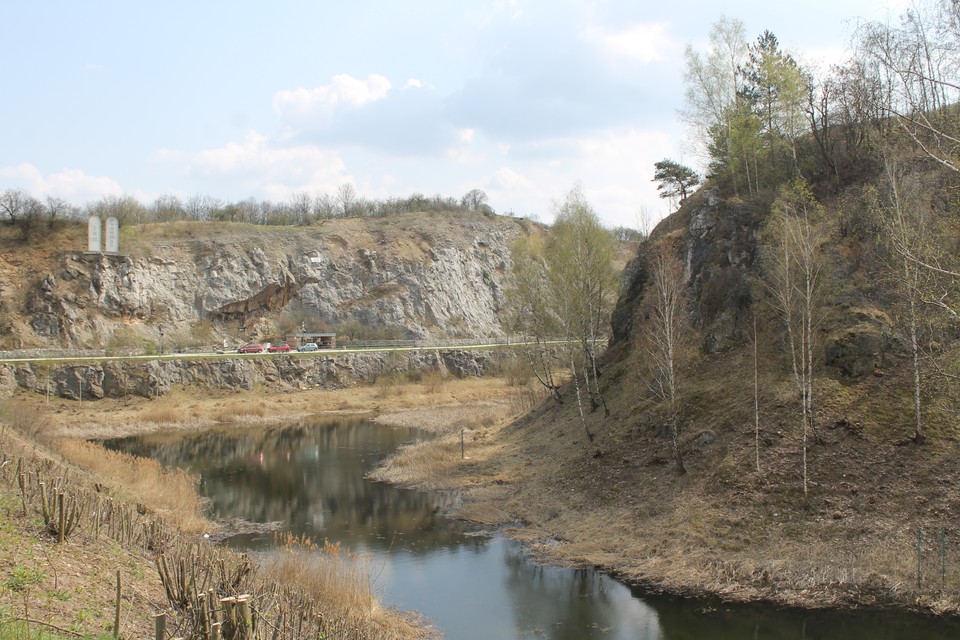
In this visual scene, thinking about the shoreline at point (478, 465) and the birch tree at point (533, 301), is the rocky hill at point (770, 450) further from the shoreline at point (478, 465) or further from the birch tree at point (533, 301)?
the birch tree at point (533, 301)

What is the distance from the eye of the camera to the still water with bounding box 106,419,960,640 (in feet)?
49.7

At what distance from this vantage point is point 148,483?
79.0 ft

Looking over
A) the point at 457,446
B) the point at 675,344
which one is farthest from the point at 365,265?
the point at 675,344

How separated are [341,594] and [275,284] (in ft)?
240

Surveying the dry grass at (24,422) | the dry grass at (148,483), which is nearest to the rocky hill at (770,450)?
the dry grass at (148,483)

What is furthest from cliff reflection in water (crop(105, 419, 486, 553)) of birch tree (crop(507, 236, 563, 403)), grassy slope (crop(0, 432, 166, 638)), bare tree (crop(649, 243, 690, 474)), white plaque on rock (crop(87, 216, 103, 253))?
white plaque on rock (crop(87, 216, 103, 253))

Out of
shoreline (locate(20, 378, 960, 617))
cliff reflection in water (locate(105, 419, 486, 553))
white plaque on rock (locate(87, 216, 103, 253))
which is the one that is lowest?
cliff reflection in water (locate(105, 419, 486, 553))

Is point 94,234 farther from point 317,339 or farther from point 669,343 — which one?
point 669,343

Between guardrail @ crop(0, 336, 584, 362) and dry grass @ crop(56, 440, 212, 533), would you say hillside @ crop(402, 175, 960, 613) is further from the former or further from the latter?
dry grass @ crop(56, 440, 212, 533)

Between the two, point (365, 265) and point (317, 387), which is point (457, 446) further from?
point (365, 265)

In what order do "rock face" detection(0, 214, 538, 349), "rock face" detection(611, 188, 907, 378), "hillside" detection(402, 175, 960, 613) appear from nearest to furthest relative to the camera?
1. "hillside" detection(402, 175, 960, 613)
2. "rock face" detection(611, 188, 907, 378)
3. "rock face" detection(0, 214, 538, 349)

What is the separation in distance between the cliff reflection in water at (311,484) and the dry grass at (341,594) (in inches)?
235

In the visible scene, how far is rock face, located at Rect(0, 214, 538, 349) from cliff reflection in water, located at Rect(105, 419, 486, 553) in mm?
28055

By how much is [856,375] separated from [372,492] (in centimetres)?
1876
